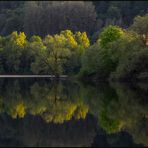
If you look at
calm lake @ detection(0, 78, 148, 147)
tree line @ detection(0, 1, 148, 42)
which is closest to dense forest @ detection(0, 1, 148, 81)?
tree line @ detection(0, 1, 148, 42)

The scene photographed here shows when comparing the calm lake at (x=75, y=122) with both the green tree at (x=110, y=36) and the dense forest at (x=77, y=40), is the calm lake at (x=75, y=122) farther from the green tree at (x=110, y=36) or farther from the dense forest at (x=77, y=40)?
the green tree at (x=110, y=36)

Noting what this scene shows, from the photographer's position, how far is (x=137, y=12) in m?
131

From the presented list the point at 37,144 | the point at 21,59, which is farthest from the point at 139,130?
the point at 21,59

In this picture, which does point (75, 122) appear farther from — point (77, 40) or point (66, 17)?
point (66, 17)

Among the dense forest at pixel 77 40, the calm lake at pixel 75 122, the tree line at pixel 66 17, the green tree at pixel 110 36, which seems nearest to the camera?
the calm lake at pixel 75 122

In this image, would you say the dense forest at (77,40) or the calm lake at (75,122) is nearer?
the calm lake at (75,122)

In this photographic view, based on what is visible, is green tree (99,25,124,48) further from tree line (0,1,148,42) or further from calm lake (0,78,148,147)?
tree line (0,1,148,42)

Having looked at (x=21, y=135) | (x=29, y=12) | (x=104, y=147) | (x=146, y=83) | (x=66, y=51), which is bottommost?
(x=29, y=12)

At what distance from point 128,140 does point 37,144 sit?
4147 mm

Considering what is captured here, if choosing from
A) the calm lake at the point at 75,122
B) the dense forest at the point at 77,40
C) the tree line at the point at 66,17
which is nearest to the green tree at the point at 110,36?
the dense forest at the point at 77,40

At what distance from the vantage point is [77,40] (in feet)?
305

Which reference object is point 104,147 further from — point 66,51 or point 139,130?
point 66,51

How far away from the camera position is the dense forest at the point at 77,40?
6184 cm

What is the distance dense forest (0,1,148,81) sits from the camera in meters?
61.8
